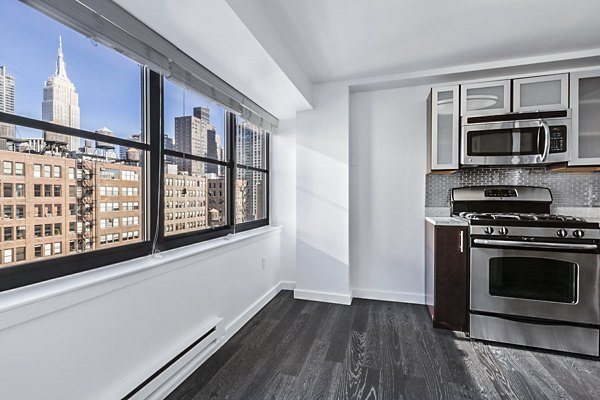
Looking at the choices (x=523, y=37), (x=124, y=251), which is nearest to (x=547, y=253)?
(x=523, y=37)

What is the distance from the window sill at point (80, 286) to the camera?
1.00 metres

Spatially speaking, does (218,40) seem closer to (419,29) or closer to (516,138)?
(419,29)

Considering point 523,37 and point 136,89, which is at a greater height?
point 523,37

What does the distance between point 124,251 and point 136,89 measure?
38.4 inches

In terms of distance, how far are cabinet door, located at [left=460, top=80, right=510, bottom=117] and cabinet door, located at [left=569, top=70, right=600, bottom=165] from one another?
19.5 inches

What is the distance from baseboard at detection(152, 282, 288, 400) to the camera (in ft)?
5.24

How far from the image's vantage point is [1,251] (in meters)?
1.08

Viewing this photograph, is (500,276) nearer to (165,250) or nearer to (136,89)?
(165,250)

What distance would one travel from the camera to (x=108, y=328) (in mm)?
1331

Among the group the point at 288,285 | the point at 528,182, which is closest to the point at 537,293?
the point at 528,182

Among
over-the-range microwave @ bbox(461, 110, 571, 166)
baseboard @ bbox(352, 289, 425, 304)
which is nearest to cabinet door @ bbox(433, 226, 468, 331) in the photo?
baseboard @ bbox(352, 289, 425, 304)

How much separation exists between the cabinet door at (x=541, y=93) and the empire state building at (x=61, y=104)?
3231 mm

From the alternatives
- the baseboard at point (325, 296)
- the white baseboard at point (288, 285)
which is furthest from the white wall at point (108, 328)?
the white baseboard at point (288, 285)

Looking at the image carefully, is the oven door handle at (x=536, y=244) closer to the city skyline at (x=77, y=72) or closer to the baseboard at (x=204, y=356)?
the baseboard at (x=204, y=356)
